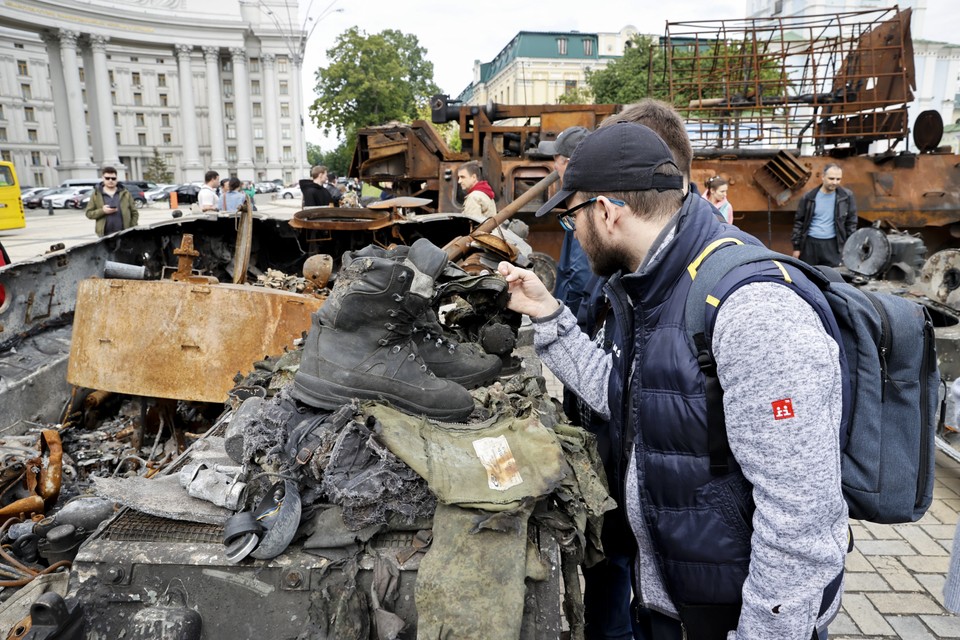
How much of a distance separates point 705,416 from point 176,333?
129 inches

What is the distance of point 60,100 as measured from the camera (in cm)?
5406

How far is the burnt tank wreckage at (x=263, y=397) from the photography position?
1671mm

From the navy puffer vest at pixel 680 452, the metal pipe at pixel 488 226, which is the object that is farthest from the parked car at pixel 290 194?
the navy puffer vest at pixel 680 452

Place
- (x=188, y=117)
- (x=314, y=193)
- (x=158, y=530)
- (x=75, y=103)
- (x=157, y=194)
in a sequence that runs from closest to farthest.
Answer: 1. (x=158, y=530)
2. (x=314, y=193)
3. (x=157, y=194)
4. (x=75, y=103)
5. (x=188, y=117)

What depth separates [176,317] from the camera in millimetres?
3803

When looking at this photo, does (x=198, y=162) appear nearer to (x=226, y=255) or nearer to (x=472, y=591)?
(x=226, y=255)

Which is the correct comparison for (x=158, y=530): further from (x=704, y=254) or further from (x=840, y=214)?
(x=840, y=214)

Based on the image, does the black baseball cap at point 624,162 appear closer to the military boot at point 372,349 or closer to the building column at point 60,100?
the military boot at point 372,349

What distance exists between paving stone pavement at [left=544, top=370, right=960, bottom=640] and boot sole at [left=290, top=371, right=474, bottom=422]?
221 cm

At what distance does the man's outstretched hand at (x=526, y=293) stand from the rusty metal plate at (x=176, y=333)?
1.79m

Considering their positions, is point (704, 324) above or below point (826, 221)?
above

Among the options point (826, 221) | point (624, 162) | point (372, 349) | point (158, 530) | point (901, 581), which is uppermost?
point (624, 162)

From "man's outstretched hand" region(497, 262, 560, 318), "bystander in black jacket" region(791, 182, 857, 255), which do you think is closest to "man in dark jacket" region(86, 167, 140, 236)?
"man's outstretched hand" region(497, 262, 560, 318)

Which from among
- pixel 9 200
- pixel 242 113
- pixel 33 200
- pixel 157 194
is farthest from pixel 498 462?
pixel 242 113
